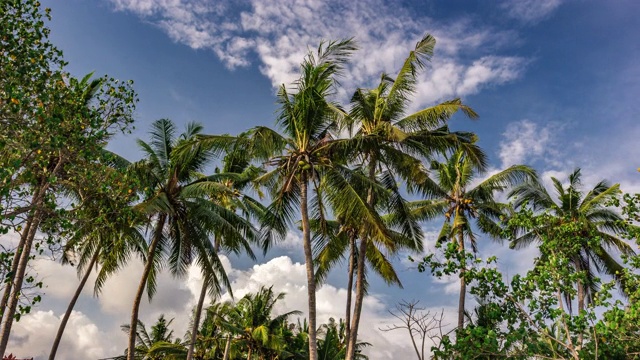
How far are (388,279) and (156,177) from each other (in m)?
9.60

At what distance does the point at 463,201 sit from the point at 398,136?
8.14 meters

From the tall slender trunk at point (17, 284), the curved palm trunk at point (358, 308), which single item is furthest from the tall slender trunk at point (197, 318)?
the tall slender trunk at point (17, 284)

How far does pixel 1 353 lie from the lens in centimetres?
1166

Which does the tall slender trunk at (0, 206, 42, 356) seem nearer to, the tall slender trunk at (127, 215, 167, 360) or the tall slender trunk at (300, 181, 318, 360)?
the tall slender trunk at (127, 215, 167, 360)

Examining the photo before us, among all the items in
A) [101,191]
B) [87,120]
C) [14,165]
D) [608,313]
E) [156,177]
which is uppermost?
[156,177]

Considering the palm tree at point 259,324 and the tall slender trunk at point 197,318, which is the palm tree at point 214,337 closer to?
the palm tree at point 259,324

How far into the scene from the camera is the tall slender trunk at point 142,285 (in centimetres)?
1498

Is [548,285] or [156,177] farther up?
[156,177]

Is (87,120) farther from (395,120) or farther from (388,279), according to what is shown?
(388,279)

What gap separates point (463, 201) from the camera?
68.7 ft

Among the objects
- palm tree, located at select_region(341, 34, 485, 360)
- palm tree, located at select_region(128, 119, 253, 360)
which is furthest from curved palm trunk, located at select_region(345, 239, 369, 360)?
palm tree, located at select_region(128, 119, 253, 360)

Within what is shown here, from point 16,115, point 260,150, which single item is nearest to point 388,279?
point 260,150

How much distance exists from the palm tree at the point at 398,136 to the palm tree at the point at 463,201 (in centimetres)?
499

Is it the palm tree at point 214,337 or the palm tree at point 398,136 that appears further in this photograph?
the palm tree at point 214,337
